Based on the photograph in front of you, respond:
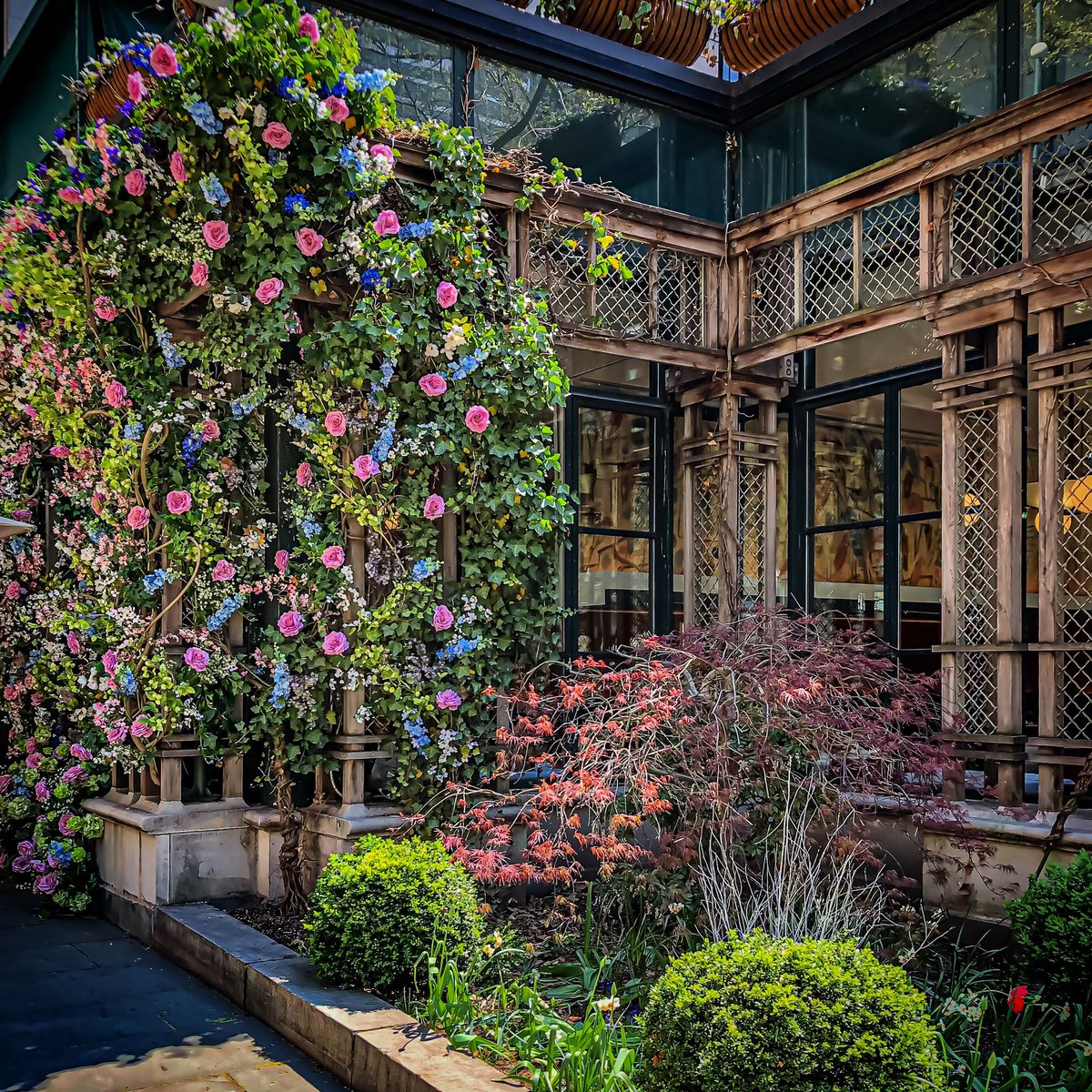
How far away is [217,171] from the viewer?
5.66 m

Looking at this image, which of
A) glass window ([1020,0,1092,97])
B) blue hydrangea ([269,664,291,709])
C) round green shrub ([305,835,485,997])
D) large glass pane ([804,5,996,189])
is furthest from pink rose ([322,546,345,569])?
glass window ([1020,0,1092,97])

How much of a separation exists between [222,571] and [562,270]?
282cm

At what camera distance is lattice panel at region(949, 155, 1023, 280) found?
19.7 ft

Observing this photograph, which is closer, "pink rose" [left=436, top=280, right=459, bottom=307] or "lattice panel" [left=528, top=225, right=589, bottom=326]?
"pink rose" [left=436, top=280, right=459, bottom=307]

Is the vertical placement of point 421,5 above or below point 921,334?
above

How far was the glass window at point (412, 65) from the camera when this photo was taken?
22.0 feet

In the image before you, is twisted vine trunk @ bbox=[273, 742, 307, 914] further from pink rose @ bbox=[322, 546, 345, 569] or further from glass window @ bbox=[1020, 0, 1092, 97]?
glass window @ bbox=[1020, 0, 1092, 97]

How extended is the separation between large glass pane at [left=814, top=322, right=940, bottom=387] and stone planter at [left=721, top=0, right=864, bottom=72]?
217cm

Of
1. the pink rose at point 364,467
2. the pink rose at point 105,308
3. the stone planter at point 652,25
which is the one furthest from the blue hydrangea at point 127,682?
the stone planter at point 652,25

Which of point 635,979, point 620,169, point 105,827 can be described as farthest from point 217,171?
point 635,979

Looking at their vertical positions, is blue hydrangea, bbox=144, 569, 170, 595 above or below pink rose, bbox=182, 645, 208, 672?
above

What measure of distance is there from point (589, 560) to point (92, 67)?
442cm

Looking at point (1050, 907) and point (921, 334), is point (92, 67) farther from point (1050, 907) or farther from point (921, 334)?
point (1050, 907)

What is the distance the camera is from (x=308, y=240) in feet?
18.2
